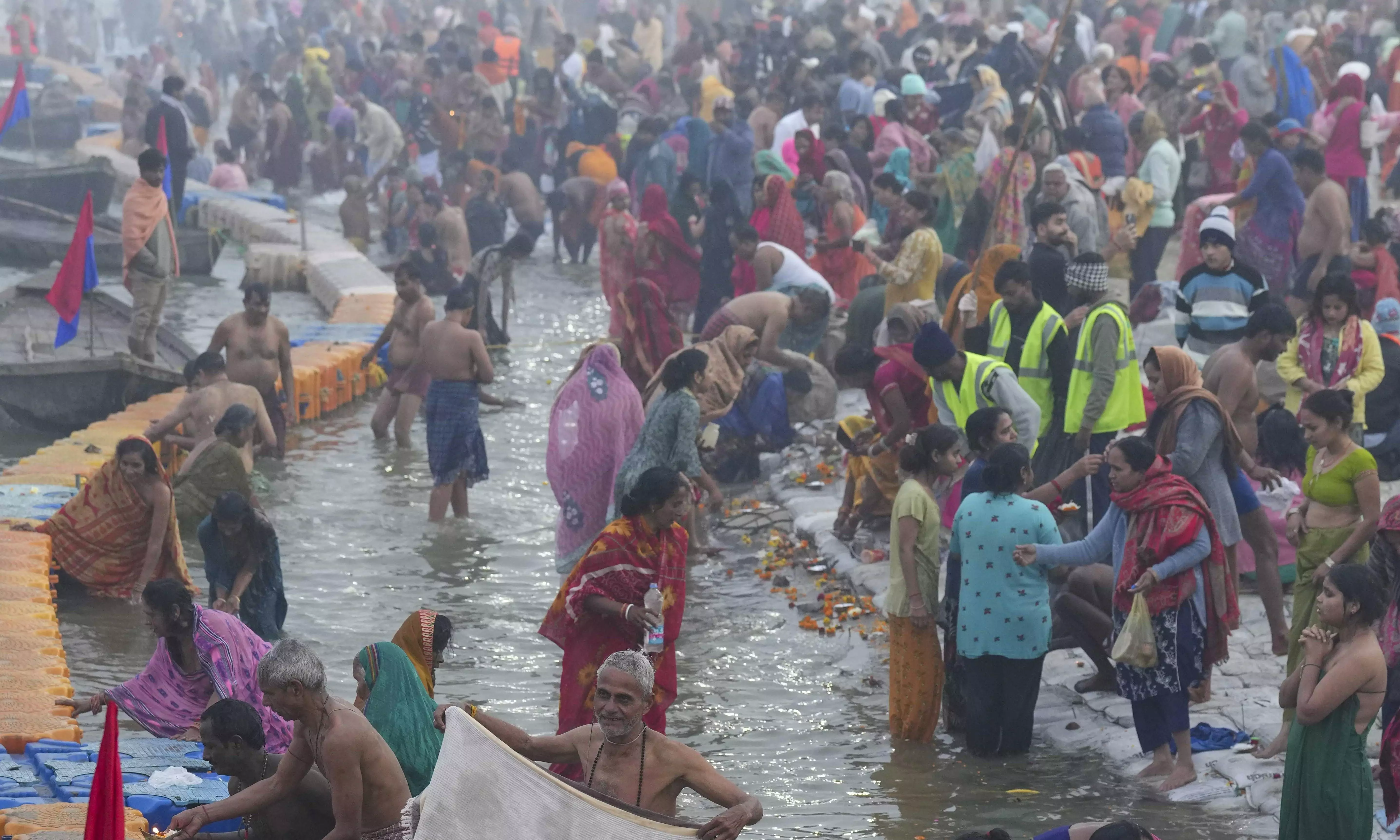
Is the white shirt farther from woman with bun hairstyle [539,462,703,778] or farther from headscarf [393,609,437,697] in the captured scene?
headscarf [393,609,437,697]

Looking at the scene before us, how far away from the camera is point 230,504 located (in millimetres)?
7652

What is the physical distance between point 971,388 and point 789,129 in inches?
370

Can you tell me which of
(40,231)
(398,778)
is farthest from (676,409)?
(40,231)

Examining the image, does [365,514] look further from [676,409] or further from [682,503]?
[682,503]

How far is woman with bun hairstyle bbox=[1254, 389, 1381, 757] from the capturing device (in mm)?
6711

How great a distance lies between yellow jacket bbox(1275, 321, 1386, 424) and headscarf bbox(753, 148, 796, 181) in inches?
298

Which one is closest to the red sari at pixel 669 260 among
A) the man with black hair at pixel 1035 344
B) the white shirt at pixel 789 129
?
the white shirt at pixel 789 129

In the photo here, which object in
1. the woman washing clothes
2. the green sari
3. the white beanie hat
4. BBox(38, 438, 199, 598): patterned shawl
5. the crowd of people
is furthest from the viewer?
the green sari

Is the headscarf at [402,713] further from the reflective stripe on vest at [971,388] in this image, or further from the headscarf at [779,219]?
the headscarf at [779,219]

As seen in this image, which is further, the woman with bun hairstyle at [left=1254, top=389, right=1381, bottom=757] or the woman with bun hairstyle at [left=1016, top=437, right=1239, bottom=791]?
the woman with bun hairstyle at [left=1254, top=389, right=1381, bottom=757]

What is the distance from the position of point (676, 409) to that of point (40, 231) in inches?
547

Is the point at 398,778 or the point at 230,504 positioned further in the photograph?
the point at 230,504

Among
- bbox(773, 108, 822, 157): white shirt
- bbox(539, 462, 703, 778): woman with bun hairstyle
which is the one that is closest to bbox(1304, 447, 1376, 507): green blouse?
bbox(539, 462, 703, 778): woman with bun hairstyle

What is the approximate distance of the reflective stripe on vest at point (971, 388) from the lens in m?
8.12
